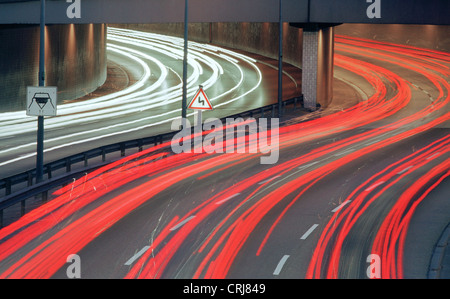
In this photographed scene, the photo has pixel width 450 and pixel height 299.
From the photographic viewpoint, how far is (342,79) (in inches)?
2303

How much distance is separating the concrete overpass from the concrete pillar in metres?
0.74

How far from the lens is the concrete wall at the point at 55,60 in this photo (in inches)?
Answer: 1631

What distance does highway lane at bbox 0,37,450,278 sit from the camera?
15.5 meters

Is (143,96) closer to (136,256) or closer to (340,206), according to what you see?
(340,206)

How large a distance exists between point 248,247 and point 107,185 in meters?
7.22

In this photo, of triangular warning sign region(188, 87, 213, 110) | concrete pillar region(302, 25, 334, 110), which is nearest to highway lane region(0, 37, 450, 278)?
triangular warning sign region(188, 87, 213, 110)

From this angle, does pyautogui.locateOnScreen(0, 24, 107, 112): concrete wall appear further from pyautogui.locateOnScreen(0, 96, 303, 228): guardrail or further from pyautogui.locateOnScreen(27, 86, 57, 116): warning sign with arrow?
pyautogui.locateOnScreen(27, 86, 57, 116): warning sign with arrow

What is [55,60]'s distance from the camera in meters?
46.7

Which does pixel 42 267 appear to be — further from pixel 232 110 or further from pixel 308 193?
pixel 232 110

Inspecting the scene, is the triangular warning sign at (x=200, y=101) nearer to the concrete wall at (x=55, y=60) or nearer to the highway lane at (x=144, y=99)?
the highway lane at (x=144, y=99)

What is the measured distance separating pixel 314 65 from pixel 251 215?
26.4 m

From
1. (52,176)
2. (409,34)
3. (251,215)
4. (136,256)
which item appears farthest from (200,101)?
(409,34)

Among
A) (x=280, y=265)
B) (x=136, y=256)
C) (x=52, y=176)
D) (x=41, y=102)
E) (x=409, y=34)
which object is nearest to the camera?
(x=280, y=265)
